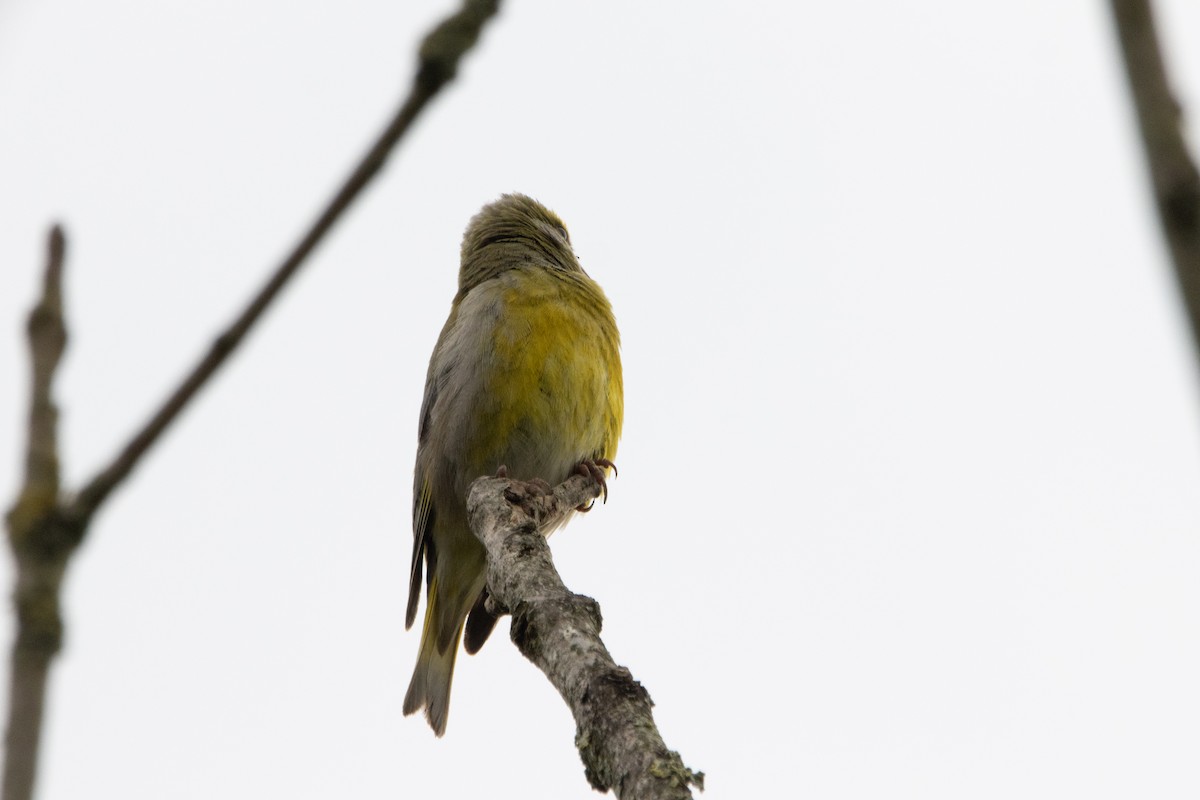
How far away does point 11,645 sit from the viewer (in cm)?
111

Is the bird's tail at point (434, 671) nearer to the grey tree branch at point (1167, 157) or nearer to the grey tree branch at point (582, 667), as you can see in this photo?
the grey tree branch at point (582, 667)

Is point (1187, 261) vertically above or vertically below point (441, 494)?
below

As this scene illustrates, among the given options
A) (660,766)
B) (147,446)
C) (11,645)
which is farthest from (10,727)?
(660,766)

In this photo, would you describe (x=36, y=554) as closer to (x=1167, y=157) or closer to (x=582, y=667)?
(x=1167, y=157)

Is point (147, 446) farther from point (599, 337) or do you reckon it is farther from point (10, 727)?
point (599, 337)

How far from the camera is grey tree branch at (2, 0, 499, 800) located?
3.51 feet

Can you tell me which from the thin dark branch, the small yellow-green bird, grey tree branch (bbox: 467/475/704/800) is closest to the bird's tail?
the small yellow-green bird

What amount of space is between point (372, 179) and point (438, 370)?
Answer: 672 centimetres

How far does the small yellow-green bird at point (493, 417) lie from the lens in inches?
288

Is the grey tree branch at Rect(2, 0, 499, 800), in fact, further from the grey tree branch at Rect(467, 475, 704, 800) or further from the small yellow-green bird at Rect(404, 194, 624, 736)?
the small yellow-green bird at Rect(404, 194, 624, 736)

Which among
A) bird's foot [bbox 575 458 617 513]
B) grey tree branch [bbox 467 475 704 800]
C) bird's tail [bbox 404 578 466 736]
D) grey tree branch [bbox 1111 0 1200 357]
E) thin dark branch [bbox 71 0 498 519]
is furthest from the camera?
bird's tail [bbox 404 578 466 736]

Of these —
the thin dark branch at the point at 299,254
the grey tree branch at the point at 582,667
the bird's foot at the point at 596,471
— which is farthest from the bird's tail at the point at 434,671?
the thin dark branch at the point at 299,254

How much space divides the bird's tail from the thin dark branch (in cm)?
665

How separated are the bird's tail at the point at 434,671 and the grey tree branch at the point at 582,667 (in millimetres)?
3439
